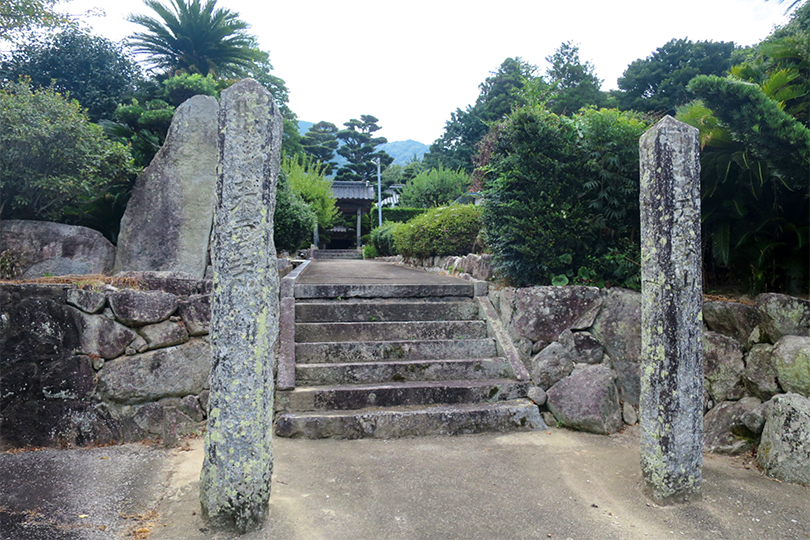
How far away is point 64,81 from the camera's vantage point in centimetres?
1125

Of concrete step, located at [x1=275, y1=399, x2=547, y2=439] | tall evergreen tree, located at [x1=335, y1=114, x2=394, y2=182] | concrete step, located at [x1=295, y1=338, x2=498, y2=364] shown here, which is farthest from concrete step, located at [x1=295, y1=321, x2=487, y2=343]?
tall evergreen tree, located at [x1=335, y1=114, x2=394, y2=182]

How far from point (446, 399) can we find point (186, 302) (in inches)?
101

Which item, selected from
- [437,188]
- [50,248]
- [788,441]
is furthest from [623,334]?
[437,188]

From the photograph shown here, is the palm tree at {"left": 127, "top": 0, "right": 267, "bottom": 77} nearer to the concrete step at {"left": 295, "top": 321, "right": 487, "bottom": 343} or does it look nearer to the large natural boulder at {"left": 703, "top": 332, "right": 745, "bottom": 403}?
the concrete step at {"left": 295, "top": 321, "right": 487, "bottom": 343}

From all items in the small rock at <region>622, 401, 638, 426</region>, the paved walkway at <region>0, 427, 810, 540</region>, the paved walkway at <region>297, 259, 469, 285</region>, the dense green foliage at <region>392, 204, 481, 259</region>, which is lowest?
the paved walkway at <region>0, 427, 810, 540</region>

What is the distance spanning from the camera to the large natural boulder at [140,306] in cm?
386

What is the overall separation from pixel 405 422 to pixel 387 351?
97 cm

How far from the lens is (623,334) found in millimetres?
4422

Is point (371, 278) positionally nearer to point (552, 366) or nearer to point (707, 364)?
point (552, 366)

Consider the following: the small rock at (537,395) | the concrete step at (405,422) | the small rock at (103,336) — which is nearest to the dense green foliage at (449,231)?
the small rock at (537,395)

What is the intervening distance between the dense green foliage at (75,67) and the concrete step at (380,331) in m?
10.1

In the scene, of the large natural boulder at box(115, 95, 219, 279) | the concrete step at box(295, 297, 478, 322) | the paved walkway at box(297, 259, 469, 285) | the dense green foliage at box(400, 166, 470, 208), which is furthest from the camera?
the dense green foliage at box(400, 166, 470, 208)

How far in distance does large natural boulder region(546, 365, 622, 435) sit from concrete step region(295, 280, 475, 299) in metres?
1.81

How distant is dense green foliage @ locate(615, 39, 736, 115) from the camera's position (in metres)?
19.2
